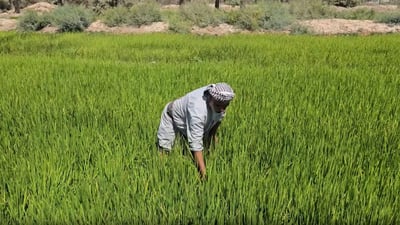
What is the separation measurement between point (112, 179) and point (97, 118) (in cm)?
142

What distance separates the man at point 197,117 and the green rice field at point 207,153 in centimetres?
10

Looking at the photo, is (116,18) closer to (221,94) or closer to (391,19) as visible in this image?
(391,19)

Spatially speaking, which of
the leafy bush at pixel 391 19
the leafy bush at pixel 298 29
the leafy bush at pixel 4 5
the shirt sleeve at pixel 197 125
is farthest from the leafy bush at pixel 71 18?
the leafy bush at pixel 4 5

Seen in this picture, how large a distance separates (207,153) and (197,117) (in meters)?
0.51

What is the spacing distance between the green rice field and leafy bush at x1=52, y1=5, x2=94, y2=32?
33.7 feet

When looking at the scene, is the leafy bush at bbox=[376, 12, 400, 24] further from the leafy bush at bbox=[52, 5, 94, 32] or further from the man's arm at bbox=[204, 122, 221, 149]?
the man's arm at bbox=[204, 122, 221, 149]

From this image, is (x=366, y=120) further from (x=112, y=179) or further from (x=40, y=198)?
(x=40, y=198)

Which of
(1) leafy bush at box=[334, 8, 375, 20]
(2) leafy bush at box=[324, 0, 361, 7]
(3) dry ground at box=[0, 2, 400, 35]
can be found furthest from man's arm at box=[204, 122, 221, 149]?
(2) leafy bush at box=[324, 0, 361, 7]

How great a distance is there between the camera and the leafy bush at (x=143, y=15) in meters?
15.9

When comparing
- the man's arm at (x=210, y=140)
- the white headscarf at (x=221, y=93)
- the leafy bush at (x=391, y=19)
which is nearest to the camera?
the white headscarf at (x=221, y=93)

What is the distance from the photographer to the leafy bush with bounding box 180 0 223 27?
15.5 meters

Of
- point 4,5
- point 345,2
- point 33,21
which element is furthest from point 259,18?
point 4,5

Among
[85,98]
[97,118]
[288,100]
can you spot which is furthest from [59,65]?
[288,100]

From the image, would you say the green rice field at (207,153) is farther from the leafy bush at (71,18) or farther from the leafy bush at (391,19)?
the leafy bush at (391,19)
